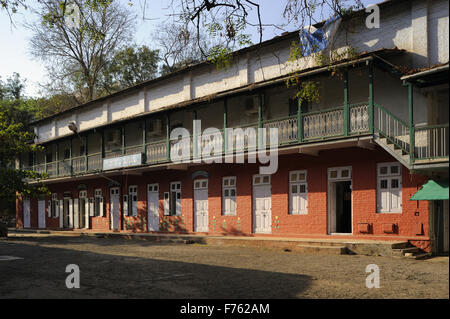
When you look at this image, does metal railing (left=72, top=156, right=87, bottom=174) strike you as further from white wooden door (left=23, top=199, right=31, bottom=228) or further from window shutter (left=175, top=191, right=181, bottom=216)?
white wooden door (left=23, top=199, right=31, bottom=228)

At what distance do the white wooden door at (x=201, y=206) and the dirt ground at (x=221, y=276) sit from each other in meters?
7.15

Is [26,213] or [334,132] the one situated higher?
[334,132]

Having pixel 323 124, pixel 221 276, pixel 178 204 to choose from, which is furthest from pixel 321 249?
pixel 178 204

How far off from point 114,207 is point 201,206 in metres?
7.95

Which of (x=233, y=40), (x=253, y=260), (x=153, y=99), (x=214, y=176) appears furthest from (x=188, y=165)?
(x=233, y=40)

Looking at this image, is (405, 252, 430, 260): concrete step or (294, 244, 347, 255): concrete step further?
(294, 244, 347, 255): concrete step

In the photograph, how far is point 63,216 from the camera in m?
32.8

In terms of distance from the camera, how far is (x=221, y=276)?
388 inches

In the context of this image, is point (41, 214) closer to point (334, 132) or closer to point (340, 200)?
point (340, 200)

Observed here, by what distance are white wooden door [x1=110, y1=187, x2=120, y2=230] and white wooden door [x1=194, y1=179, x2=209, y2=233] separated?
6.98m

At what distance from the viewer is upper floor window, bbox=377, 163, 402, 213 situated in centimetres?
1496

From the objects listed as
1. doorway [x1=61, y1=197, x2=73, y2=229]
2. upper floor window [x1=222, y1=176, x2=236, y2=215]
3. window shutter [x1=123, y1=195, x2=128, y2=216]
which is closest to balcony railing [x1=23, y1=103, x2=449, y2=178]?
upper floor window [x1=222, y1=176, x2=236, y2=215]

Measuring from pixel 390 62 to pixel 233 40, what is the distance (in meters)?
6.82

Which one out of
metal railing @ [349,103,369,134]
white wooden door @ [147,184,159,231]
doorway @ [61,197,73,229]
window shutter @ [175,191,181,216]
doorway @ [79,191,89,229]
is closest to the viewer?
metal railing @ [349,103,369,134]
